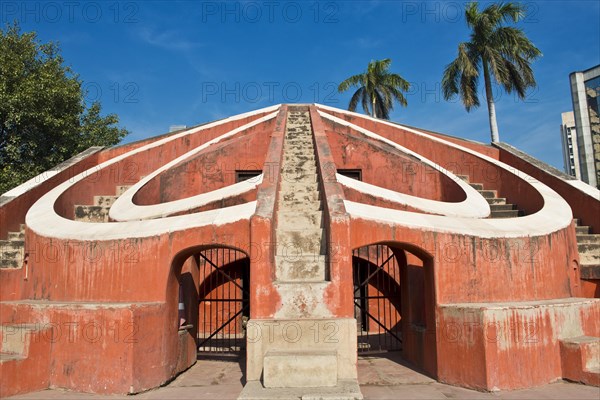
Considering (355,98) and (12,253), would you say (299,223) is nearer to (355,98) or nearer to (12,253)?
(12,253)

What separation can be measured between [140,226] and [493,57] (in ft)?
46.1

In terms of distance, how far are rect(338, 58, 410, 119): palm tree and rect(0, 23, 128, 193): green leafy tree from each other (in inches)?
495

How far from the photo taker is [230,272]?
8.41 m

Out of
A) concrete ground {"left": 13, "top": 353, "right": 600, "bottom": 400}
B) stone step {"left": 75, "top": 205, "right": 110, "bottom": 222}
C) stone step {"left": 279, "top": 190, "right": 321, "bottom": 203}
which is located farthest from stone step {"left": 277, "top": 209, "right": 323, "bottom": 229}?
stone step {"left": 75, "top": 205, "right": 110, "bottom": 222}

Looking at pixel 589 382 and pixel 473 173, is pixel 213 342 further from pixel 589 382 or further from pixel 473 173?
pixel 473 173

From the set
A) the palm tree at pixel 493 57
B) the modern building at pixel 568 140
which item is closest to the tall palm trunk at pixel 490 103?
the palm tree at pixel 493 57

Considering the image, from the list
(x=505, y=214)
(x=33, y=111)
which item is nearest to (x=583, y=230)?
(x=505, y=214)

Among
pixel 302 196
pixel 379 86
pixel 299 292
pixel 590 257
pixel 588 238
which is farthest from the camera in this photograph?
pixel 379 86

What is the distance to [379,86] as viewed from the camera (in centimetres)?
2248

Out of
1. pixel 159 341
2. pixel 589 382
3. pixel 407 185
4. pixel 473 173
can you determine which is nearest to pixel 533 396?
pixel 589 382

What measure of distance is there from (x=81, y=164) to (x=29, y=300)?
15.8ft

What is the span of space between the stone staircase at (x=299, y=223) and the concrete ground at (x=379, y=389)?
3.92ft

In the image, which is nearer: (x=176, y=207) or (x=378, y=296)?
(x=176, y=207)

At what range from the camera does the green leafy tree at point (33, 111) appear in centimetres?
1213
